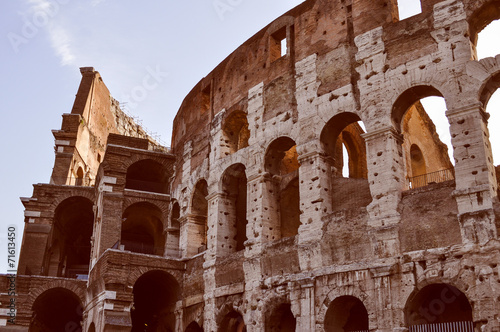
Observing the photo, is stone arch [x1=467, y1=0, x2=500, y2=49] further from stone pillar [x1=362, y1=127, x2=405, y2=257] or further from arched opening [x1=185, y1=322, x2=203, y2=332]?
arched opening [x1=185, y1=322, x2=203, y2=332]

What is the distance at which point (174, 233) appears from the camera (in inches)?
776

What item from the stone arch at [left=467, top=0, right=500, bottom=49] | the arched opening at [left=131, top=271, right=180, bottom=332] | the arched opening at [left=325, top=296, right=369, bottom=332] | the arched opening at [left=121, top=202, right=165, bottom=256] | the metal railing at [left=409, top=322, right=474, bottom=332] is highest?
the stone arch at [left=467, top=0, right=500, bottom=49]

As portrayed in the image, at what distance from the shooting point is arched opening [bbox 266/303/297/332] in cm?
1371

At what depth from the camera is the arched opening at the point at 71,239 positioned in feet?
78.2

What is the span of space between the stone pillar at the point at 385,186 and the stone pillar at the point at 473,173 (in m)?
1.34

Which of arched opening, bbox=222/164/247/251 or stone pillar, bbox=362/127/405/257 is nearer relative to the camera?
stone pillar, bbox=362/127/405/257

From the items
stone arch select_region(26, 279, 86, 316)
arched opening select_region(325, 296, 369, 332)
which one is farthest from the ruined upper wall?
stone arch select_region(26, 279, 86, 316)

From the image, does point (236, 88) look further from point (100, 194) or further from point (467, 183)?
point (467, 183)

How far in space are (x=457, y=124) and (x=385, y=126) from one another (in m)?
1.59

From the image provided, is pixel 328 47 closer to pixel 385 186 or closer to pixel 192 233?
pixel 385 186

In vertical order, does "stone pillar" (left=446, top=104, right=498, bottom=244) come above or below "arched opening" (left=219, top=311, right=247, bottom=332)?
above

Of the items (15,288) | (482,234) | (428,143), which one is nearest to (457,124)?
(482,234)

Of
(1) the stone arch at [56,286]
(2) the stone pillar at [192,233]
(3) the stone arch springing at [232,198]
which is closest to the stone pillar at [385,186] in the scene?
(3) the stone arch springing at [232,198]

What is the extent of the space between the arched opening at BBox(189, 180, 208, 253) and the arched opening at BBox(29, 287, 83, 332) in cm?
Answer: 578
